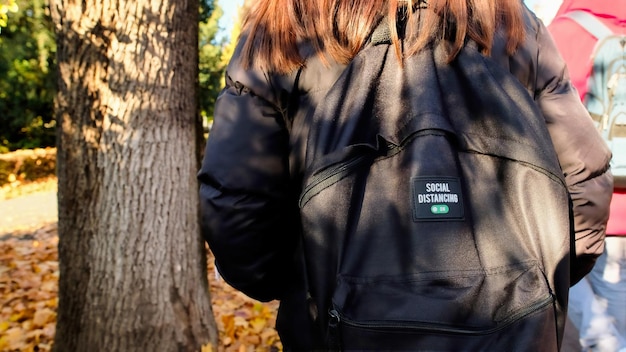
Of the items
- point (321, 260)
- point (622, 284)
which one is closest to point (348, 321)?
point (321, 260)

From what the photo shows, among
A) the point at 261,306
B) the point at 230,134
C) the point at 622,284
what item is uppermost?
the point at 230,134

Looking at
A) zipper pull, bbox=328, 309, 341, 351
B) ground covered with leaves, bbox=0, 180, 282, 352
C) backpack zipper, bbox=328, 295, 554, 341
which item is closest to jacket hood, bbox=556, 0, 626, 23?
backpack zipper, bbox=328, 295, 554, 341

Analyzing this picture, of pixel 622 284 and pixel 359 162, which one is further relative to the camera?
pixel 622 284

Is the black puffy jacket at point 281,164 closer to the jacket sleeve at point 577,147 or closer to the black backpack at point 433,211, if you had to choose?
the jacket sleeve at point 577,147

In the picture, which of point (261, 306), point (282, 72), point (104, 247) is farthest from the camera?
point (261, 306)

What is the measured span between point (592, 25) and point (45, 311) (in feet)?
14.1

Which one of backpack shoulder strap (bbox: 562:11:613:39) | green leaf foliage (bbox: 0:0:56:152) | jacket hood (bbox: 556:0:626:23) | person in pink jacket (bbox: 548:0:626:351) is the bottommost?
green leaf foliage (bbox: 0:0:56:152)

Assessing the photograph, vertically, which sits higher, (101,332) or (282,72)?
(282,72)

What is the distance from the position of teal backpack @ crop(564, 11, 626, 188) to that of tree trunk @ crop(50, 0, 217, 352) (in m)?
2.07

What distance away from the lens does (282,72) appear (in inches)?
55.0

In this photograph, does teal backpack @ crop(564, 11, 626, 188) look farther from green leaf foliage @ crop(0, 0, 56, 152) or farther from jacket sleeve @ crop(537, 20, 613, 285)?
green leaf foliage @ crop(0, 0, 56, 152)

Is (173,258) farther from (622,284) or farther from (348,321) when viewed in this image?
(622,284)

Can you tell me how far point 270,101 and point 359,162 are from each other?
0.33 m

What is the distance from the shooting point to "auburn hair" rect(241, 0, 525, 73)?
131 centimetres
